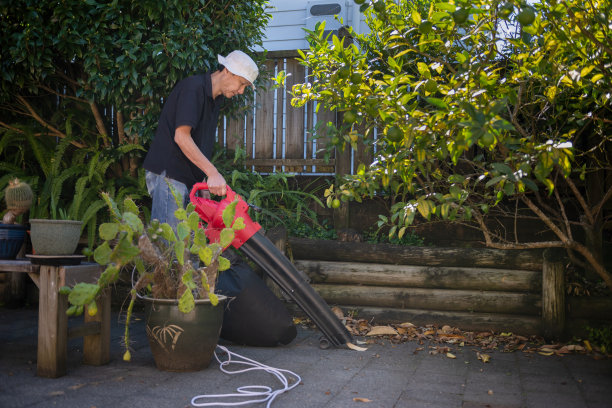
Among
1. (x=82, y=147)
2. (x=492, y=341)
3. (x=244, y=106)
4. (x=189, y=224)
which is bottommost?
(x=492, y=341)

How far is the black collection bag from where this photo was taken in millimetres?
3668

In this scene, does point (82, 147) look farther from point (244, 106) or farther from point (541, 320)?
point (541, 320)

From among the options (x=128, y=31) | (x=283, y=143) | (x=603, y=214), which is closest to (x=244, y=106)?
(x=283, y=143)

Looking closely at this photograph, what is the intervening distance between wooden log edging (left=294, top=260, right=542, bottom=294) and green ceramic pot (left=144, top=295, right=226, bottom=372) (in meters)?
1.67

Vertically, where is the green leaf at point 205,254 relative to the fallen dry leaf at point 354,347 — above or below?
above

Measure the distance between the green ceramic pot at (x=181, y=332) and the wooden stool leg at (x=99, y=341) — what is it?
30 centimetres

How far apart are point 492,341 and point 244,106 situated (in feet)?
10.0

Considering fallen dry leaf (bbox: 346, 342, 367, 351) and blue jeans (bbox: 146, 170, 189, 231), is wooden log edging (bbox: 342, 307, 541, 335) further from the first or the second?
blue jeans (bbox: 146, 170, 189, 231)

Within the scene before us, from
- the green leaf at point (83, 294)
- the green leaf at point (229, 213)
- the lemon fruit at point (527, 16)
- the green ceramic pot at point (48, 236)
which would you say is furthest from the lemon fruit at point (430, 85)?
the green ceramic pot at point (48, 236)

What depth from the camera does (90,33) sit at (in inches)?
167

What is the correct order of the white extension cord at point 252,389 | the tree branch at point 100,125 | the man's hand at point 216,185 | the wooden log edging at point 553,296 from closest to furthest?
the white extension cord at point 252,389
the man's hand at point 216,185
the wooden log edging at point 553,296
the tree branch at point 100,125

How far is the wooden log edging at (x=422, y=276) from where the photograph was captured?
4.18m

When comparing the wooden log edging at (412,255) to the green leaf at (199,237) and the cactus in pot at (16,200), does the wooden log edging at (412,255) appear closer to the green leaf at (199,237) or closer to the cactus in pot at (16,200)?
the green leaf at (199,237)

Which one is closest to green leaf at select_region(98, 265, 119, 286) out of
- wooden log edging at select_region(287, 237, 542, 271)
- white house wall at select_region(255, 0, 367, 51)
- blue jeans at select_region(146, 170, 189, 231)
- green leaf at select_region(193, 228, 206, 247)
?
green leaf at select_region(193, 228, 206, 247)
